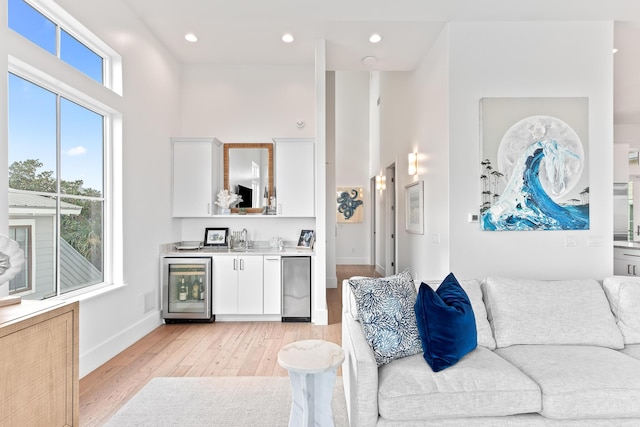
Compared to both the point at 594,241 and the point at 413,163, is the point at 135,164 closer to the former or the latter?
the point at 413,163

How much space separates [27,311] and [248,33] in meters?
3.34

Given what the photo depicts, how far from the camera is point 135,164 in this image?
3539mm

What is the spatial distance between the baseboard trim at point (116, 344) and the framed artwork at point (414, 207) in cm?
327

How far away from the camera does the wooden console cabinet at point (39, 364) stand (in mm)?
1467

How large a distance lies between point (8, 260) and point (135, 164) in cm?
202

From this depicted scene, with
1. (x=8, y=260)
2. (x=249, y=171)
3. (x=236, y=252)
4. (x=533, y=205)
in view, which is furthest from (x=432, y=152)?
(x=8, y=260)

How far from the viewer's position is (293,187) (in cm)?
446

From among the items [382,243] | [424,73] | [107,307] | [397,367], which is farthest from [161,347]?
[382,243]

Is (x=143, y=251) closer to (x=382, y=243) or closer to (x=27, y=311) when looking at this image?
(x=27, y=311)

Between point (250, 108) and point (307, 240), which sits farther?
point (250, 108)

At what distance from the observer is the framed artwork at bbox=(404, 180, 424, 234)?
430 centimetres

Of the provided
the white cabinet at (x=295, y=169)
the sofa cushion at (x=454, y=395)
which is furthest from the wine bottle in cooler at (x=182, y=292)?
the sofa cushion at (x=454, y=395)

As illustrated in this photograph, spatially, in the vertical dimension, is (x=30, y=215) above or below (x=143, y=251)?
above

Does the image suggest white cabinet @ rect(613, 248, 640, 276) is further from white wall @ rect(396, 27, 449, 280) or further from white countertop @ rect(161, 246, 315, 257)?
white countertop @ rect(161, 246, 315, 257)
